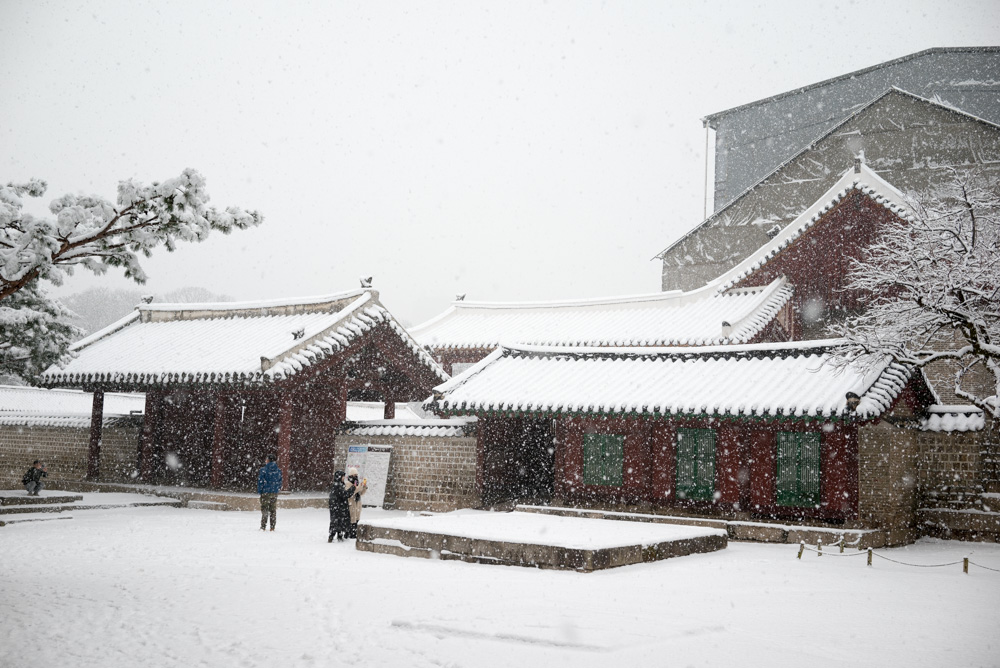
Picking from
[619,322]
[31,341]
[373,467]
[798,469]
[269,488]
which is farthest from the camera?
[619,322]

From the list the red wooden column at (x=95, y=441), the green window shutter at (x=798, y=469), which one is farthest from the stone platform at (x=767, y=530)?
the red wooden column at (x=95, y=441)

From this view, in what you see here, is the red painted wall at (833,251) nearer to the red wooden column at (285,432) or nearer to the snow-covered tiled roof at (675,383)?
the snow-covered tiled roof at (675,383)

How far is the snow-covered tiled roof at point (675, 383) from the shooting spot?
15281mm

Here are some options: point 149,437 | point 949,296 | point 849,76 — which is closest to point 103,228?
point 949,296

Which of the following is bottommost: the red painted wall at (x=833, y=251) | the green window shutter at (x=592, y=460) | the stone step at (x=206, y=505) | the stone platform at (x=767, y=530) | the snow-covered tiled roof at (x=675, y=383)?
the stone step at (x=206, y=505)

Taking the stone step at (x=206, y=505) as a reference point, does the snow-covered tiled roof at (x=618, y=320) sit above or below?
above

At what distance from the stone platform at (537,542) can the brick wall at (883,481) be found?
3.15 m

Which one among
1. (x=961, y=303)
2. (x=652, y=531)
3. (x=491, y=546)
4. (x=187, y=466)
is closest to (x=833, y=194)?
(x=961, y=303)

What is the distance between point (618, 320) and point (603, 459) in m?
12.5

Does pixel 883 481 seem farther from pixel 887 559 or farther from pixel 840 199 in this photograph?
pixel 840 199

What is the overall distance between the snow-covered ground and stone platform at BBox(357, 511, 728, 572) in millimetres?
231

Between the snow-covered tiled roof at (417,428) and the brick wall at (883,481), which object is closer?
the brick wall at (883,481)

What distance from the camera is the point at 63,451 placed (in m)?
23.8

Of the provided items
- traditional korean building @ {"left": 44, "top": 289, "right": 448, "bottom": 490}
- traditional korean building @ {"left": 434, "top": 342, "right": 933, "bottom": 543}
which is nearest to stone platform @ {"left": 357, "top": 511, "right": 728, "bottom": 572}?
traditional korean building @ {"left": 434, "top": 342, "right": 933, "bottom": 543}
